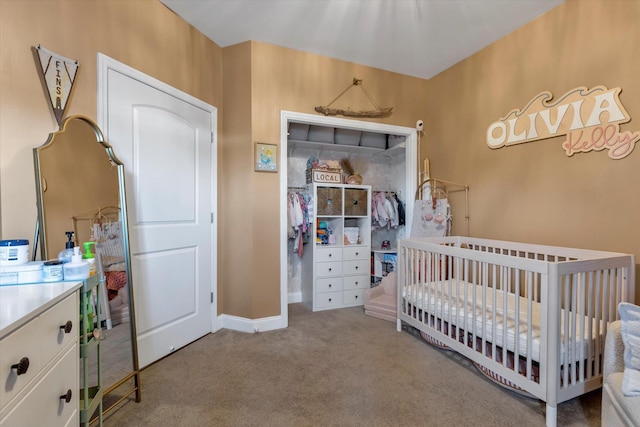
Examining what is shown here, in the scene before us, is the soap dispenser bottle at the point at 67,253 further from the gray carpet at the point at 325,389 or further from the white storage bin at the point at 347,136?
the white storage bin at the point at 347,136

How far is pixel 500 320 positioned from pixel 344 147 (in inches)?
93.6

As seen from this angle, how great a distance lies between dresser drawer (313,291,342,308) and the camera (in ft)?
9.97

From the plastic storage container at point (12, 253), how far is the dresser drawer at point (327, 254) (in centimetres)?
223

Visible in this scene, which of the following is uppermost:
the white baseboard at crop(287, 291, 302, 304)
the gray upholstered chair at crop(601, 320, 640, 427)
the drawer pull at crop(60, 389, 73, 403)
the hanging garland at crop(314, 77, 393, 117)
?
the hanging garland at crop(314, 77, 393, 117)

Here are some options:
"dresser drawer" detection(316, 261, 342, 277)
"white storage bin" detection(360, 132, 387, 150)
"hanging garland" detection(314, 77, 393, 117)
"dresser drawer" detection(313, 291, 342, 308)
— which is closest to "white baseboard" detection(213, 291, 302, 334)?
"dresser drawer" detection(313, 291, 342, 308)

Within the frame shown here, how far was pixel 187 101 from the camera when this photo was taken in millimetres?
2238

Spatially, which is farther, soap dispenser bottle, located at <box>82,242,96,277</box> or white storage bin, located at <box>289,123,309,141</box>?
white storage bin, located at <box>289,123,309,141</box>

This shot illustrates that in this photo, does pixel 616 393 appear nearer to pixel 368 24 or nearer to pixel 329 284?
pixel 329 284

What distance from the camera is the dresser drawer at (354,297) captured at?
3.17 meters

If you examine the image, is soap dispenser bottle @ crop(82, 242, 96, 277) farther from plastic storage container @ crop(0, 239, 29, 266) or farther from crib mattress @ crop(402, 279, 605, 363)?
crib mattress @ crop(402, 279, 605, 363)

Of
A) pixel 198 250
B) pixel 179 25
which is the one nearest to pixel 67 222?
pixel 198 250

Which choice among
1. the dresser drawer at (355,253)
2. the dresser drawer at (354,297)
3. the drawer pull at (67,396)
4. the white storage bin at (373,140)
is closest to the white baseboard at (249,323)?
the dresser drawer at (354,297)

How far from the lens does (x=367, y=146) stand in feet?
11.5

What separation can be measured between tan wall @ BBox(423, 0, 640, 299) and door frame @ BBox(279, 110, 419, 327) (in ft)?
1.08
